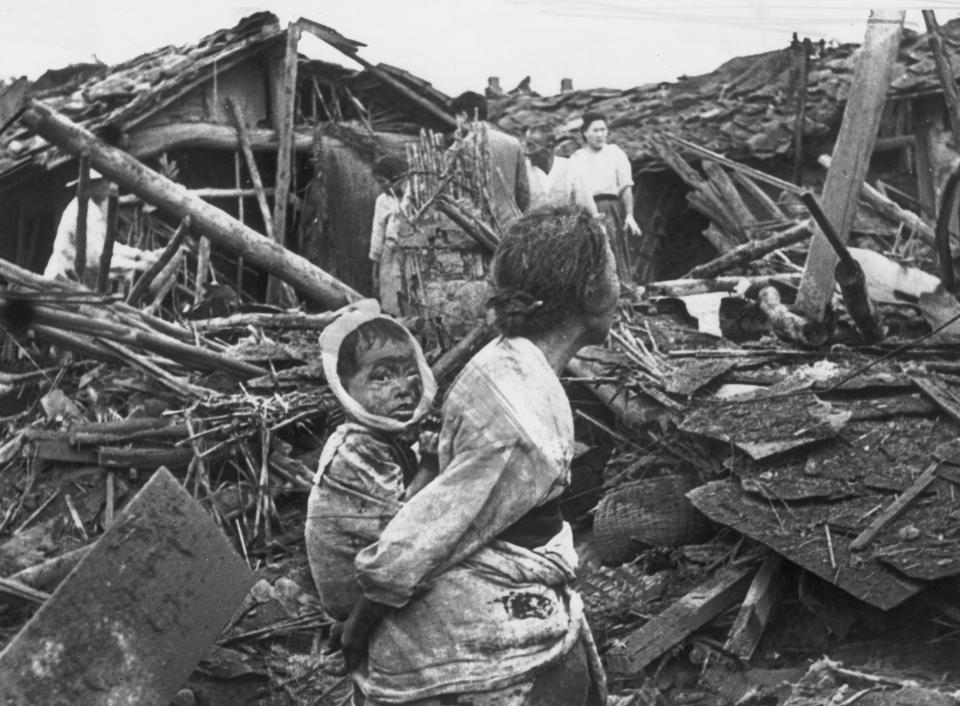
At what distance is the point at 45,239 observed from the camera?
Result: 46.7ft

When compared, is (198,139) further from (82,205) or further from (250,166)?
(82,205)

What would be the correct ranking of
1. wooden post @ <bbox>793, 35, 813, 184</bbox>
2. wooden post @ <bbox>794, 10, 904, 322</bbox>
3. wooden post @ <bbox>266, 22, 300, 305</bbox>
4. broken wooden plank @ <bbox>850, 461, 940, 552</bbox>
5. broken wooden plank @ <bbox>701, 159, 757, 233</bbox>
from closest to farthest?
broken wooden plank @ <bbox>850, 461, 940, 552</bbox>
wooden post @ <bbox>794, 10, 904, 322</bbox>
wooden post @ <bbox>266, 22, 300, 305</bbox>
broken wooden plank @ <bbox>701, 159, 757, 233</bbox>
wooden post @ <bbox>793, 35, 813, 184</bbox>

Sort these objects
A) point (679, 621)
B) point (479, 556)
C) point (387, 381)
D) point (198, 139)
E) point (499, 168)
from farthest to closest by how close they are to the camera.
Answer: point (198, 139) → point (499, 168) → point (679, 621) → point (387, 381) → point (479, 556)

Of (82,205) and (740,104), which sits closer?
(82,205)

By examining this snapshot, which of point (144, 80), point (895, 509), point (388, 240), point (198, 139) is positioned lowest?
point (895, 509)

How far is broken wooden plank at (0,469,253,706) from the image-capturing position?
14.2 ft

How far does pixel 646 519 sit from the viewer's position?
7.30 meters

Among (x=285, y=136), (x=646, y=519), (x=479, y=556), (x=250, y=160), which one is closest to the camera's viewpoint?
(x=479, y=556)

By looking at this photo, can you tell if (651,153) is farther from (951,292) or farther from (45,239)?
(951,292)

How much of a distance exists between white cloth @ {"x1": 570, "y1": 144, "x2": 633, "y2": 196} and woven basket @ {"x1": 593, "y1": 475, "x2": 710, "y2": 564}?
587 cm

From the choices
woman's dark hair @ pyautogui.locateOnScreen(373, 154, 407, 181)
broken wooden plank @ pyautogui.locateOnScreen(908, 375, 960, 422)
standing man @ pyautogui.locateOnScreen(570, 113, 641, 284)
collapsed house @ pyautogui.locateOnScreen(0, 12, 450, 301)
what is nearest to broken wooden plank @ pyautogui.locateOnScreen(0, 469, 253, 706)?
broken wooden plank @ pyautogui.locateOnScreen(908, 375, 960, 422)

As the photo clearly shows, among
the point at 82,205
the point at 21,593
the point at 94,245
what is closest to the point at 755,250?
the point at 94,245

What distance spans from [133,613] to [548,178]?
761 centimetres

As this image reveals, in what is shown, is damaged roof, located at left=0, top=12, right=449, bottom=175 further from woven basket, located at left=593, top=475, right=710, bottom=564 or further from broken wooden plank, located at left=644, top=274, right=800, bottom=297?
woven basket, located at left=593, top=475, right=710, bottom=564
